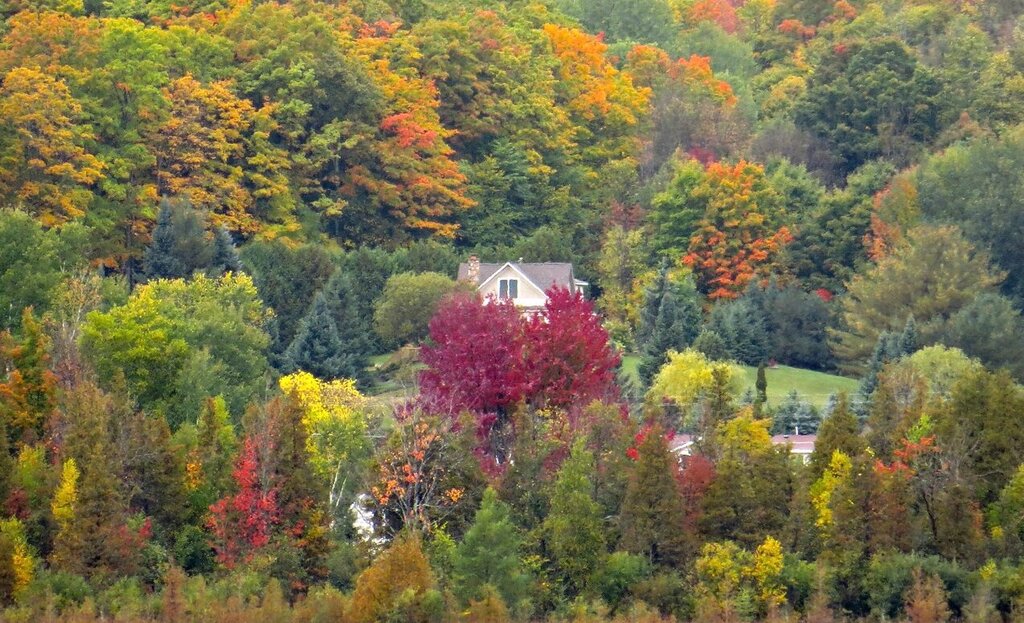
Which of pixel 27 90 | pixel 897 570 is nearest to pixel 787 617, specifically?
pixel 897 570

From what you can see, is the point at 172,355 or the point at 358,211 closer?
the point at 172,355

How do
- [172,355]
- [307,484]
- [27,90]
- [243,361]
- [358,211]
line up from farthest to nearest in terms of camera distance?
1. [358,211]
2. [27,90]
3. [243,361]
4. [172,355]
5. [307,484]

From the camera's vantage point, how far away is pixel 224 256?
238ft

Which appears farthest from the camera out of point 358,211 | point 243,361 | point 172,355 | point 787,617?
point 358,211

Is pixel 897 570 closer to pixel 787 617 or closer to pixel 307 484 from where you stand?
pixel 787 617

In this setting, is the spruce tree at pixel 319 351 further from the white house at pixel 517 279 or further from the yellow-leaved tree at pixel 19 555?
the yellow-leaved tree at pixel 19 555

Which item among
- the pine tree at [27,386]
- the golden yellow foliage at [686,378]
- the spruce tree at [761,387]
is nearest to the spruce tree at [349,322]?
the golden yellow foliage at [686,378]

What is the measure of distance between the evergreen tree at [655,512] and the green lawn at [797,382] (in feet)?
66.7

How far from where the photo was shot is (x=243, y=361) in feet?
201

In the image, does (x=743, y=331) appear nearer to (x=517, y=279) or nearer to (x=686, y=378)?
(x=517, y=279)

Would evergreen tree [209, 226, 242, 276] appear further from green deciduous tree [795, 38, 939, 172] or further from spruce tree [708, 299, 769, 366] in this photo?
green deciduous tree [795, 38, 939, 172]

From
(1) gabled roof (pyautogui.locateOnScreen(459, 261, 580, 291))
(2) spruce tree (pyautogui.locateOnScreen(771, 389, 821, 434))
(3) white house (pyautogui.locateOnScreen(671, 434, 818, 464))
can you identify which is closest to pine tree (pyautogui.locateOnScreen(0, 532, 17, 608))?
(3) white house (pyautogui.locateOnScreen(671, 434, 818, 464))

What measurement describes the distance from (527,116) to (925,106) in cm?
1485

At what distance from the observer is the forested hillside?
A: 4634cm
